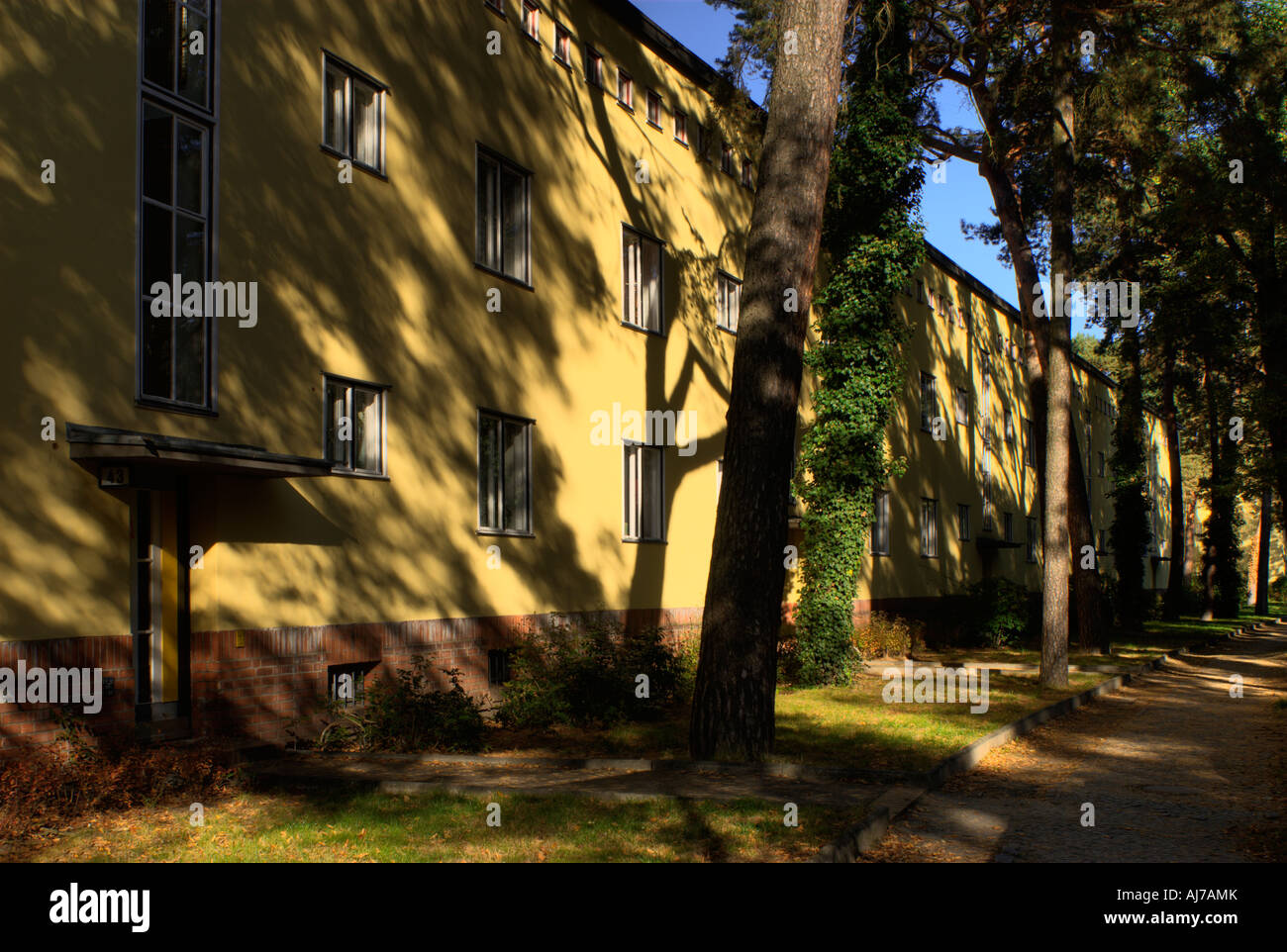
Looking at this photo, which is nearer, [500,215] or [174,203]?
[174,203]

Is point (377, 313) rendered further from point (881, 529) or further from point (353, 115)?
point (881, 529)

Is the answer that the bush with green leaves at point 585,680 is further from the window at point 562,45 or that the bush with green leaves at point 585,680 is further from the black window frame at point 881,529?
the black window frame at point 881,529

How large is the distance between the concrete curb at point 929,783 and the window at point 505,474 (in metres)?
6.72

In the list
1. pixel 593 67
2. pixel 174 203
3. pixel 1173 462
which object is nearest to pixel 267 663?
pixel 174 203

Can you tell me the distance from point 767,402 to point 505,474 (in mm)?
5765

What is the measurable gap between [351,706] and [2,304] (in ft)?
17.9

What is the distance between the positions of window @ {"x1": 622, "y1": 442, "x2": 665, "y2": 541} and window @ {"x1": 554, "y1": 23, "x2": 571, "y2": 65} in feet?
20.1

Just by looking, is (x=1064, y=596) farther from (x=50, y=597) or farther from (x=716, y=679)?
(x=50, y=597)

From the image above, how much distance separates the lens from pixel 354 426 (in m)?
12.8

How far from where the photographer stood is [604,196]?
18.0 meters

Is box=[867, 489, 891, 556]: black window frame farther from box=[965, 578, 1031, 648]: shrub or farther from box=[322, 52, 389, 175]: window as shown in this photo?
box=[322, 52, 389, 175]: window

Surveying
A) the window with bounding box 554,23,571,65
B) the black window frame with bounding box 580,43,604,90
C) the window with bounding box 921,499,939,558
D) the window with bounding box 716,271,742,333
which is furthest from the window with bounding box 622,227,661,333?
the window with bounding box 921,499,939,558

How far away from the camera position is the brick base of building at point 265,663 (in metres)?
8.98

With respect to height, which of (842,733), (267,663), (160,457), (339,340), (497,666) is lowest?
(842,733)
